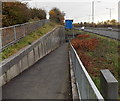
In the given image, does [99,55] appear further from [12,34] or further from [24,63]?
[24,63]

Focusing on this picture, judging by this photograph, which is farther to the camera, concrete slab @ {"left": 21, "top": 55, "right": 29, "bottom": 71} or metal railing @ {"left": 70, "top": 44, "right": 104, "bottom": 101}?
concrete slab @ {"left": 21, "top": 55, "right": 29, "bottom": 71}

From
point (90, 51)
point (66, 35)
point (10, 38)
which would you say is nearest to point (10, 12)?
point (10, 38)

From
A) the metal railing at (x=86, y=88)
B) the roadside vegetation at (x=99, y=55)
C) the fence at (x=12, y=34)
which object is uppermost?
the fence at (x=12, y=34)

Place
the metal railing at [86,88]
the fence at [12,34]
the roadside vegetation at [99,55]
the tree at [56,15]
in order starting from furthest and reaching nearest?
the tree at [56,15]
the roadside vegetation at [99,55]
the fence at [12,34]
the metal railing at [86,88]

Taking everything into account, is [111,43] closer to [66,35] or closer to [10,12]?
[10,12]

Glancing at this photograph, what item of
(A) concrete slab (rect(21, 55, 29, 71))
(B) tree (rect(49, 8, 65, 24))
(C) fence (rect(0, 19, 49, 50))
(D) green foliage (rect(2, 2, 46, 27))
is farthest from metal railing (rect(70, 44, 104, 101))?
(B) tree (rect(49, 8, 65, 24))

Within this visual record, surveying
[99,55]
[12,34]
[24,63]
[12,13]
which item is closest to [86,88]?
[24,63]

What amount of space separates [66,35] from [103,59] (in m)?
41.6

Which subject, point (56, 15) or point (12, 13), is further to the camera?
point (56, 15)

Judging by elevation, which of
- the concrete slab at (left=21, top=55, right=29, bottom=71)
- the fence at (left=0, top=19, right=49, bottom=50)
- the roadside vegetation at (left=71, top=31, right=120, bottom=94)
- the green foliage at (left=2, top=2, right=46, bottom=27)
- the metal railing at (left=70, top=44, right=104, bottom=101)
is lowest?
the roadside vegetation at (left=71, top=31, right=120, bottom=94)

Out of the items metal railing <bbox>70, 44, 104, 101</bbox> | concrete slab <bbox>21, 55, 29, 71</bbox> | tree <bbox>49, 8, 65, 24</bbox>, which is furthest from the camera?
tree <bbox>49, 8, 65, 24</bbox>

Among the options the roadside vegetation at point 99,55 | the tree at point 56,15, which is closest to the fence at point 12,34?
the roadside vegetation at point 99,55

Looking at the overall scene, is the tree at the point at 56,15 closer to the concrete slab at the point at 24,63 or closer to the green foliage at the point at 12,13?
the green foliage at the point at 12,13

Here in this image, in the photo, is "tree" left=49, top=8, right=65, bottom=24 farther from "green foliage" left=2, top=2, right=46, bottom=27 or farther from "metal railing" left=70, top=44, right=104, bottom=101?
"metal railing" left=70, top=44, right=104, bottom=101
